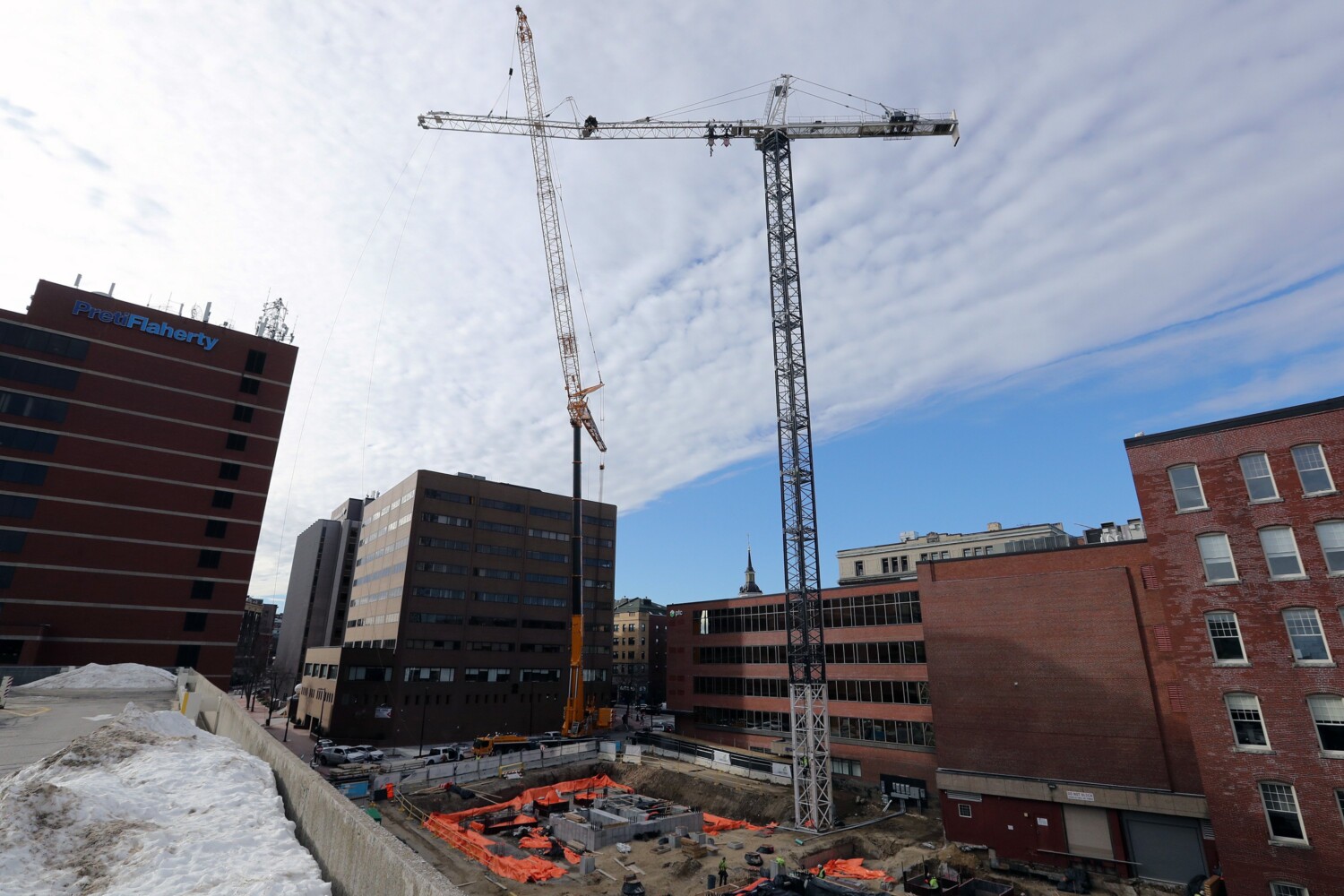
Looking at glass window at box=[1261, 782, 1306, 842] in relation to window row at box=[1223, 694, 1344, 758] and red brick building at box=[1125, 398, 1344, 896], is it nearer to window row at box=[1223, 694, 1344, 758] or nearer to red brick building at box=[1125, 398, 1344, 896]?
red brick building at box=[1125, 398, 1344, 896]

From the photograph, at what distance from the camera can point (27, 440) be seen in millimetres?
65188

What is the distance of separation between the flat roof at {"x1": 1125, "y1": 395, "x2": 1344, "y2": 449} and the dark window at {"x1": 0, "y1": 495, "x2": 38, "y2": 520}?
95.6m

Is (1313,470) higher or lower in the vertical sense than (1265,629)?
higher

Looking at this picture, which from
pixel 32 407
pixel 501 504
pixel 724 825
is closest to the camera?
pixel 724 825

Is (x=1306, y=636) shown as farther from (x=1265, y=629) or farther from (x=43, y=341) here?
(x=43, y=341)

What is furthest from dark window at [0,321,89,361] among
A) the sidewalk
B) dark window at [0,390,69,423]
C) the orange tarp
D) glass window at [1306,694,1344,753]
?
glass window at [1306,694,1344,753]

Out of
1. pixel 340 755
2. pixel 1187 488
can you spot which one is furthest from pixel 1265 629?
pixel 340 755

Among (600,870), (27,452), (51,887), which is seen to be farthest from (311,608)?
(51,887)

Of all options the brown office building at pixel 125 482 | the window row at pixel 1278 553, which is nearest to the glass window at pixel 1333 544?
the window row at pixel 1278 553

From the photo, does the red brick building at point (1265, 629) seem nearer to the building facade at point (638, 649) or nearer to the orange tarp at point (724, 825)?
the orange tarp at point (724, 825)

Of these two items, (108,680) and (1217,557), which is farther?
(108,680)

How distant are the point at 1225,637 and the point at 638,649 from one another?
6161 inches

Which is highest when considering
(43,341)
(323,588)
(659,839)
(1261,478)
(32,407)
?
(43,341)

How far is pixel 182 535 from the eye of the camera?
71.1 m
